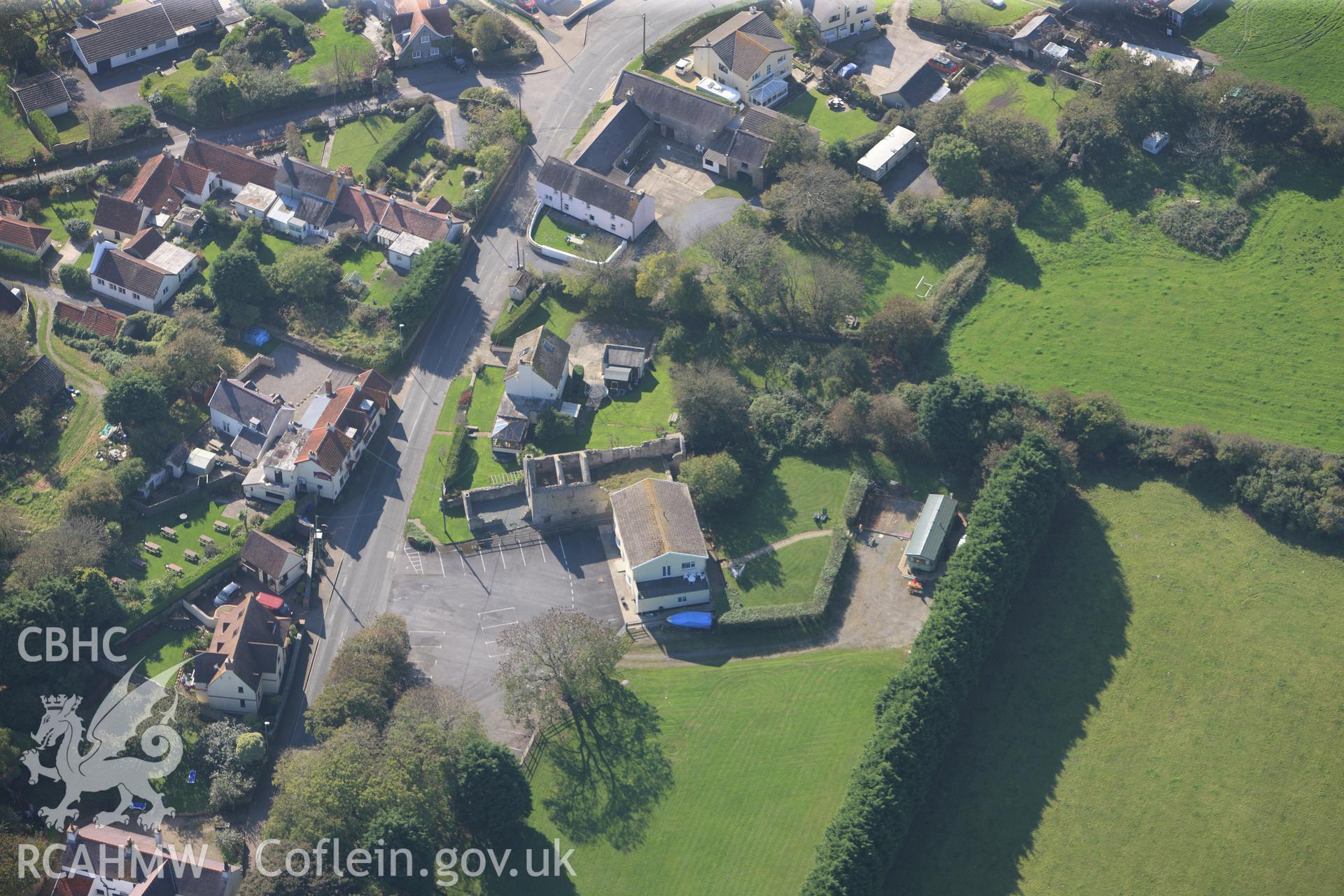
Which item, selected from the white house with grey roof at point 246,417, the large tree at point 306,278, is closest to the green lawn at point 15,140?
the large tree at point 306,278

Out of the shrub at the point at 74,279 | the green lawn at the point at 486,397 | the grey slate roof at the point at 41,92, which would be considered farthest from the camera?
the grey slate roof at the point at 41,92

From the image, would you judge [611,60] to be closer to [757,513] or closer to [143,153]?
[143,153]

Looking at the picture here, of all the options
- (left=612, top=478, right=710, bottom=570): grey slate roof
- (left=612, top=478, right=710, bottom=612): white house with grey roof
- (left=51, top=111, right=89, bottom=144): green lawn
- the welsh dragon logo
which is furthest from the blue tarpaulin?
(left=51, top=111, right=89, bottom=144): green lawn

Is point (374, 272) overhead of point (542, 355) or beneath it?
beneath

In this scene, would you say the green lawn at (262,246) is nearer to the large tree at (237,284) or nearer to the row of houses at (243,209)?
the row of houses at (243,209)

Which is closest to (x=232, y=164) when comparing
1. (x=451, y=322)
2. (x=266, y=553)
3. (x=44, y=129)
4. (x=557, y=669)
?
(x=44, y=129)

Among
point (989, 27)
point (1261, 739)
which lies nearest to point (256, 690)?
point (1261, 739)

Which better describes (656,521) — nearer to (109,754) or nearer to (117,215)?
(109,754)
